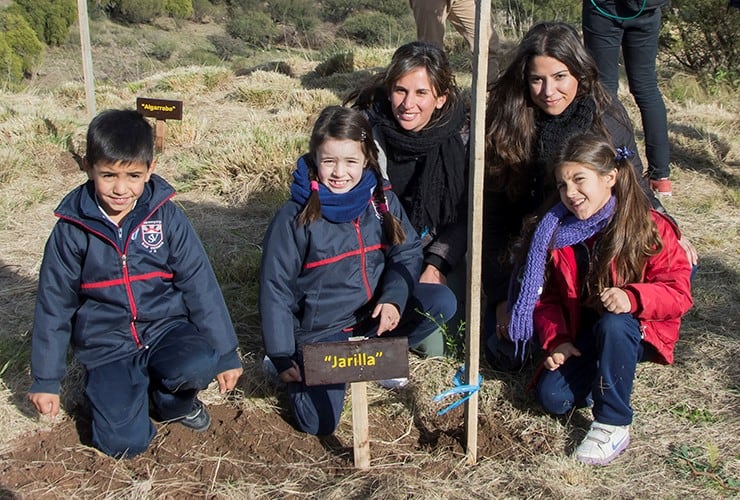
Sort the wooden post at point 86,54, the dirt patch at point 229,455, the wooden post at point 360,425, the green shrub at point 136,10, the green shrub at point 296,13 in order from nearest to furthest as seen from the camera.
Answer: the wooden post at point 360,425
the dirt patch at point 229,455
the wooden post at point 86,54
the green shrub at point 296,13
the green shrub at point 136,10

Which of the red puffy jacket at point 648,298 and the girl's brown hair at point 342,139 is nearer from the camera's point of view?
the red puffy jacket at point 648,298

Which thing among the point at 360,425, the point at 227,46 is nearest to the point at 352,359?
the point at 360,425

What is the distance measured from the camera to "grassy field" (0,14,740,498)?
246 centimetres

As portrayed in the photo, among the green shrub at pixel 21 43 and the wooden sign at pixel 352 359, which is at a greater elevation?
the green shrub at pixel 21 43

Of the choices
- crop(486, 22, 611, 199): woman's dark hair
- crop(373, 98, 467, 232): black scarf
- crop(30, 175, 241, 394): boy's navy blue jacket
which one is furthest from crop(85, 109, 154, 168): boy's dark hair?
crop(486, 22, 611, 199): woman's dark hair

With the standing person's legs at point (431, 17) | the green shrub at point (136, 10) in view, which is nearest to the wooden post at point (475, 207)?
the standing person's legs at point (431, 17)

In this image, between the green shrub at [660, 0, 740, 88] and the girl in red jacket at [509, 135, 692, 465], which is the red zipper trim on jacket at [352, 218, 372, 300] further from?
the green shrub at [660, 0, 740, 88]

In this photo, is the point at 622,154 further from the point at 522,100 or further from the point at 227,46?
the point at 227,46

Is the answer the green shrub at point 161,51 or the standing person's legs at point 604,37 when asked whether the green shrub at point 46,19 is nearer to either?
the green shrub at point 161,51

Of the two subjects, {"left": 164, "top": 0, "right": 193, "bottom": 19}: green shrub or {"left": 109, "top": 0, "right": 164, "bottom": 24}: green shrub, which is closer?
{"left": 109, "top": 0, "right": 164, "bottom": 24}: green shrub

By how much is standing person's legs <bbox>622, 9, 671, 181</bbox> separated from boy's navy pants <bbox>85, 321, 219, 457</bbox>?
10.0 feet

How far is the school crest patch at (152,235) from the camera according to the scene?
8.75 ft

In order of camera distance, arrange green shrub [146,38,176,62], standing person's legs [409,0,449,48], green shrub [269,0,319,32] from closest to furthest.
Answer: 1. standing person's legs [409,0,449,48]
2. green shrub [146,38,176,62]
3. green shrub [269,0,319,32]

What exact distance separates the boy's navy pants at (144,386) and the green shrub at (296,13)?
27.2 metres
